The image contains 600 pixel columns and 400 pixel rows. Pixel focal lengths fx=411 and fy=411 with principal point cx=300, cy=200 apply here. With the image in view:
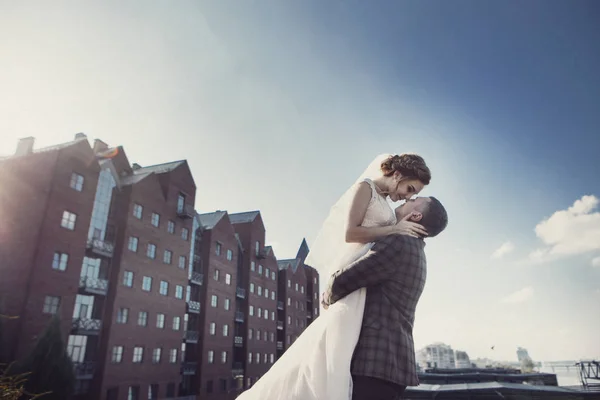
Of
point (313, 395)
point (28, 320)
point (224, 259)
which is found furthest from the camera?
point (224, 259)

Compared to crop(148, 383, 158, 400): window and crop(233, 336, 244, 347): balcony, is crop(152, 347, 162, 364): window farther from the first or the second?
crop(233, 336, 244, 347): balcony

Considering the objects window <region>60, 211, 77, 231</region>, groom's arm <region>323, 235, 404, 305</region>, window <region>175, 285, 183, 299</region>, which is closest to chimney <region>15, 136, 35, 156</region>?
window <region>60, 211, 77, 231</region>

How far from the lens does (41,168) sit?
26.0 metres

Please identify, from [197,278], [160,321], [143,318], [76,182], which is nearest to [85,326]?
[143,318]

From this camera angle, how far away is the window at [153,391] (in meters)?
29.5

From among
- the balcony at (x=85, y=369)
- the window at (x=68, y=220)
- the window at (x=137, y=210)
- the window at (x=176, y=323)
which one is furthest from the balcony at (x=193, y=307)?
the window at (x=68, y=220)

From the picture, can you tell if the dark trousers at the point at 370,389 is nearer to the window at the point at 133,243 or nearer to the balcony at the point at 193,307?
the window at the point at 133,243

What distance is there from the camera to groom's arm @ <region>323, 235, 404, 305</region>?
229 centimetres

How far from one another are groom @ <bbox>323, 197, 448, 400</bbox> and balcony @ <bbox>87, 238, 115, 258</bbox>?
93.4 feet

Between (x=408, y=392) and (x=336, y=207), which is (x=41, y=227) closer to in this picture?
(x=408, y=392)

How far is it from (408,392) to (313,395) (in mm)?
12709

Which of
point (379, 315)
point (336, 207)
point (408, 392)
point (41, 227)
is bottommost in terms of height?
point (408, 392)

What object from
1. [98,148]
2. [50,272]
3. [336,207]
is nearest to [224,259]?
[98,148]

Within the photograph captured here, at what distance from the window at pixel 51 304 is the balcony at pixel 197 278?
1423 cm
